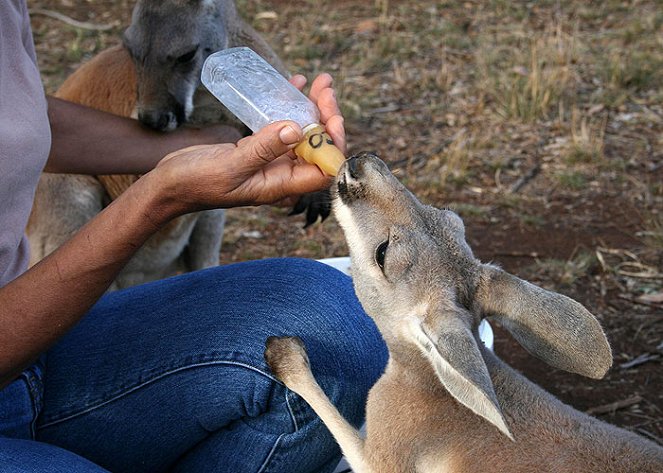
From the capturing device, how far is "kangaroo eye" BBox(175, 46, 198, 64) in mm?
3598

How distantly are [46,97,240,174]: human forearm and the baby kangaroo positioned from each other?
864 mm

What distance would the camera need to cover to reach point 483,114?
5.55 m

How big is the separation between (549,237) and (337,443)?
6.82 feet

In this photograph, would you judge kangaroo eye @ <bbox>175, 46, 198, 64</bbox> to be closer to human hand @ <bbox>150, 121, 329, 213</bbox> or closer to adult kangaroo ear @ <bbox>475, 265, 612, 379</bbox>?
human hand @ <bbox>150, 121, 329, 213</bbox>

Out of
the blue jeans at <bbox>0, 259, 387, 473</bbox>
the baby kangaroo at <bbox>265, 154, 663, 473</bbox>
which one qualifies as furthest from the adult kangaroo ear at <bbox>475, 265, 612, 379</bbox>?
the blue jeans at <bbox>0, 259, 387, 473</bbox>

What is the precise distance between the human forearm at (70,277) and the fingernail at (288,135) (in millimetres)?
325

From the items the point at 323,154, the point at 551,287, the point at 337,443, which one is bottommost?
the point at 551,287

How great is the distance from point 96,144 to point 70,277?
33.9 inches

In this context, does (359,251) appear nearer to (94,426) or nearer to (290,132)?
(290,132)

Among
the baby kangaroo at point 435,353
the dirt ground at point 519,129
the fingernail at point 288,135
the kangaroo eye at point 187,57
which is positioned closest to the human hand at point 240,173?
the fingernail at point 288,135

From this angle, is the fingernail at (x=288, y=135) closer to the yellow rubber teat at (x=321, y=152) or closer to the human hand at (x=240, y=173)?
the human hand at (x=240, y=173)

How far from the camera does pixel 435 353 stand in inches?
77.2

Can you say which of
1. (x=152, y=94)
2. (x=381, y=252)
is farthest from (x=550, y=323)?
(x=152, y=94)

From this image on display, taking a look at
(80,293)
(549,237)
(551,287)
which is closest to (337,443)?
(80,293)
